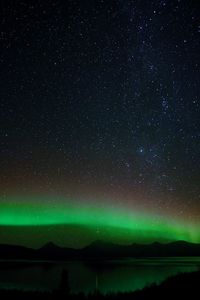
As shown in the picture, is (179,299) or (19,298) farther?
(19,298)

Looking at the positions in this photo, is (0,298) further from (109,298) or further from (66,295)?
(109,298)

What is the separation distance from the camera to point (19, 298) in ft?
58.6

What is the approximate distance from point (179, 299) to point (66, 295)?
601 cm

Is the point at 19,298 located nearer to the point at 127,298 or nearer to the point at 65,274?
the point at 65,274

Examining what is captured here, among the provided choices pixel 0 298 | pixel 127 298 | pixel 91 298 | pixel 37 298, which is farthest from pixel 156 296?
pixel 0 298

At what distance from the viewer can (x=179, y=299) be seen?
53.6ft

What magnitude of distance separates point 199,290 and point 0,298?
35.1ft

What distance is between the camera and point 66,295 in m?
18.0

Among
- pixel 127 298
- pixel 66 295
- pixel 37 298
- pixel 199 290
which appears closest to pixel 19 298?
pixel 37 298

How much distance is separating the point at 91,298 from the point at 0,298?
5.00 meters

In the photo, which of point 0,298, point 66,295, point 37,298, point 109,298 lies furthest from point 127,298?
point 0,298

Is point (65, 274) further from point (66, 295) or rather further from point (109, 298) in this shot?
point (109, 298)

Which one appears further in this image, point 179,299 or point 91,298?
point 91,298

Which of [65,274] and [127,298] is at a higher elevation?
[65,274]
